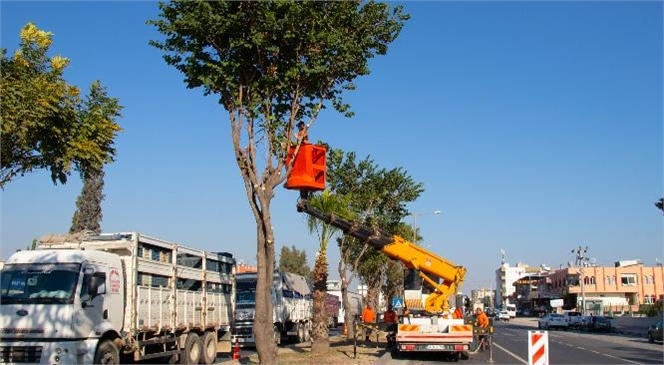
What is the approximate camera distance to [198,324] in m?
19.5

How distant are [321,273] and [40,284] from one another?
42.3ft

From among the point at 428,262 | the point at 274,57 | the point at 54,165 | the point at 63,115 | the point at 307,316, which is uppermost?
the point at 274,57

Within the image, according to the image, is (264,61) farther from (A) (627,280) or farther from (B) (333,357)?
(A) (627,280)

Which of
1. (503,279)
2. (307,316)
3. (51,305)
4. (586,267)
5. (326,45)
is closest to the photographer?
(51,305)

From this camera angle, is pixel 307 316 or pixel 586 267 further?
pixel 586 267

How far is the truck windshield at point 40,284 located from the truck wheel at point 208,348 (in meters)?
6.28

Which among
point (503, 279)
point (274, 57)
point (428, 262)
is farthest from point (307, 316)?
point (503, 279)

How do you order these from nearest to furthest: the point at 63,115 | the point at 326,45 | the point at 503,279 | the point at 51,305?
the point at 51,305 → the point at 63,115 → the point at 326,45 → the point at 503,279

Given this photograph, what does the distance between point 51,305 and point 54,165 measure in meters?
3.23

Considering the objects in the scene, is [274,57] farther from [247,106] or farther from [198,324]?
[198,324]

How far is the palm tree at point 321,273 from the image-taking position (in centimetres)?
2378

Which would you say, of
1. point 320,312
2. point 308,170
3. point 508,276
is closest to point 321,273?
point 320,312

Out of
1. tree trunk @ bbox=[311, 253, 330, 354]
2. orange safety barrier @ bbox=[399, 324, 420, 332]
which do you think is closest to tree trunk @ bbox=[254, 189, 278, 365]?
orange safety barrier @ bbox=[399, 324, 420, 332]

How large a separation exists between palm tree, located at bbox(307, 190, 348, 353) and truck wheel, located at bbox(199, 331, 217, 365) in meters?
4.01
